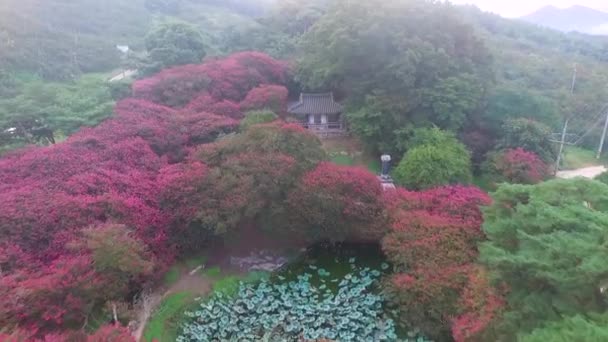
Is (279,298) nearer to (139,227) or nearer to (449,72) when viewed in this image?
(139,227)

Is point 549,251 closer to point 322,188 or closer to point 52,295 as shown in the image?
point 322,188

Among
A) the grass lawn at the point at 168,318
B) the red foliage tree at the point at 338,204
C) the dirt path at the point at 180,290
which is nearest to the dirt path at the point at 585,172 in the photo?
the red foliage tree at the point at 338,204

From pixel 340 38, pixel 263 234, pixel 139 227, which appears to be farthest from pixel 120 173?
pixel 340 38

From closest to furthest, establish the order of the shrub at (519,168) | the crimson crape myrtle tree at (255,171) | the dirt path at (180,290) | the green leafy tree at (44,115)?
the dirt path at (180,290), the crimson crape myrtle tree at (255,171), the shrub at (519,168), the green leafy tree at (44,115)

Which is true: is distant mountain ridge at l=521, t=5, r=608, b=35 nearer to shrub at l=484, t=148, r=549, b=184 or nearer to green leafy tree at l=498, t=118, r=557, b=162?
green leafy tree at l=498, t=118, r=557, b=162

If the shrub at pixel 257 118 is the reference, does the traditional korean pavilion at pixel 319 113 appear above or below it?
below

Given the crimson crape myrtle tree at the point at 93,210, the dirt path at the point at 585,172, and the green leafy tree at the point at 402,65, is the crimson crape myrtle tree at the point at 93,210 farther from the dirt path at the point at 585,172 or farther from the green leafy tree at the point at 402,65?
the dirt path at the point at 585,172

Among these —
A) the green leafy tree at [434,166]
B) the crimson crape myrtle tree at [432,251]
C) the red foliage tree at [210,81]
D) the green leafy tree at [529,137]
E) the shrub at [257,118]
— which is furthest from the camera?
the red foliage tree at [210,81]

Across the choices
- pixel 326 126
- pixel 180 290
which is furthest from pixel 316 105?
pixel 180 290
